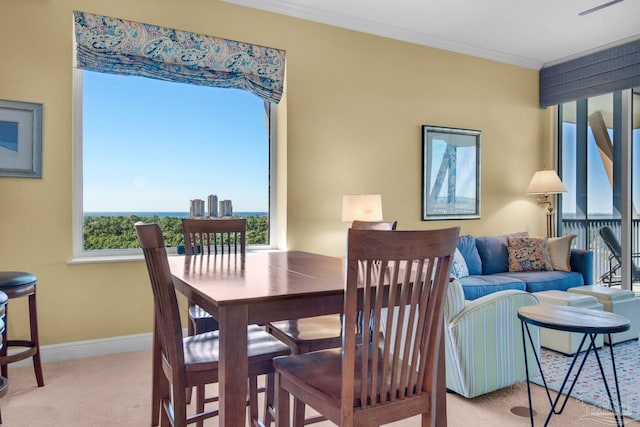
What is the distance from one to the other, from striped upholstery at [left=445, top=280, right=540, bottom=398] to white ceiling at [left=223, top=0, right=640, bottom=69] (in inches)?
103

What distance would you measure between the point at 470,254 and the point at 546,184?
134cm

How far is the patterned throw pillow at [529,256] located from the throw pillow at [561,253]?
0.18 feet

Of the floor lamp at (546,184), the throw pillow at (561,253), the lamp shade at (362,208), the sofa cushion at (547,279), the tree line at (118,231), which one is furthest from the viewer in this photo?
the floor lamp at (546,184)

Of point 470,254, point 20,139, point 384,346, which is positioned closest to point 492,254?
point 470,254

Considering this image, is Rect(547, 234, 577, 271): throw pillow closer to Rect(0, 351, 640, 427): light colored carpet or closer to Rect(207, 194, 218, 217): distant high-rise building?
Rect(0, 351, 640, 427): light colored carpet

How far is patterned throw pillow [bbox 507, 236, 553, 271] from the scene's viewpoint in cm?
452

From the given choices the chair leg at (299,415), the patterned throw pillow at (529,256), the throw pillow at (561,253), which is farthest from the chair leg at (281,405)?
the throw pillow at (561,253)

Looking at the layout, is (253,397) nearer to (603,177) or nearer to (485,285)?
(485,285)

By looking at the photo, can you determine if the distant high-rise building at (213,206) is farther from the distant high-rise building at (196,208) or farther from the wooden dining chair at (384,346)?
the wooden dining chair at (384,346)

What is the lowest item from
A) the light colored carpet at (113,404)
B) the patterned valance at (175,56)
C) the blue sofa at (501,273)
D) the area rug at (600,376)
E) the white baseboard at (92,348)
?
the light colored carpet at (113,404)

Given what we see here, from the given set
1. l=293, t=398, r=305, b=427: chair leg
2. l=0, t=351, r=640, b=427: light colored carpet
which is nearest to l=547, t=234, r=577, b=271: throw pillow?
l=0, t=351, r=640, b=427: light colored carpet

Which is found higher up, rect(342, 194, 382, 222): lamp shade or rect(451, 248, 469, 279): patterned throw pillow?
rect(342, 194, 382, 222): lamp shade

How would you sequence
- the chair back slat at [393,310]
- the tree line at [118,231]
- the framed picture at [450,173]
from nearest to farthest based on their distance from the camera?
1. the chair back slat at [393,310]
2. the tree line at [118,231]
3. the framed picture at [450,173]

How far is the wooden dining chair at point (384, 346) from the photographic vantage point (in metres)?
1.23
